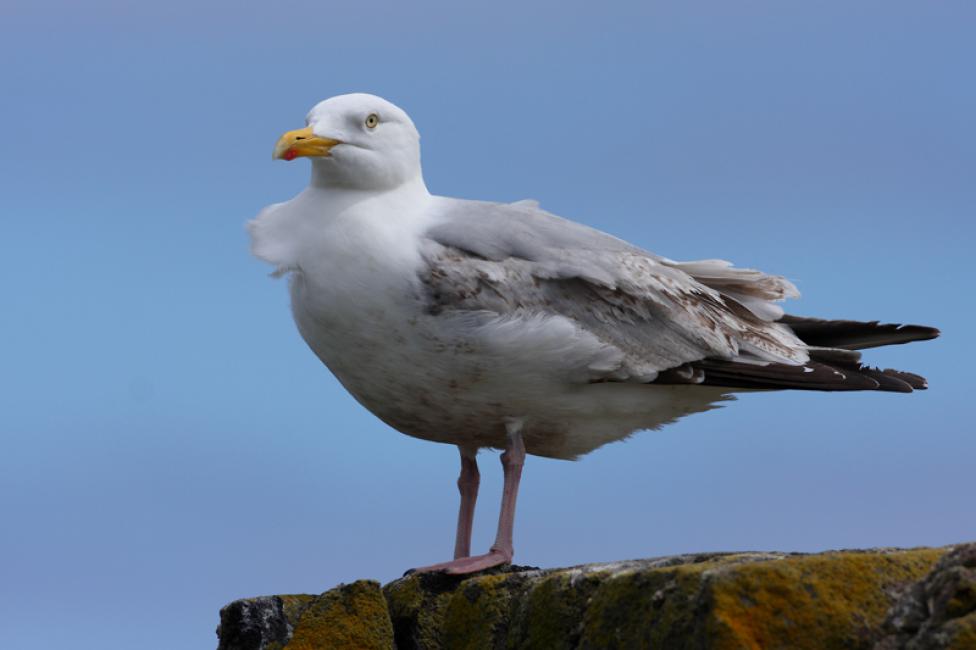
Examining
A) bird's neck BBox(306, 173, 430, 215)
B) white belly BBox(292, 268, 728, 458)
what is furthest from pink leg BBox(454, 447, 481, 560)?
bird's neck BBox(306, 173, 430, 215)

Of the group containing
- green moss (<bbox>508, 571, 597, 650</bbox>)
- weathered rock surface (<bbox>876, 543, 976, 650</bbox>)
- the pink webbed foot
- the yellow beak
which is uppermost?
the yellow beak

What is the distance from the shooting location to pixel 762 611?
4.88 metres

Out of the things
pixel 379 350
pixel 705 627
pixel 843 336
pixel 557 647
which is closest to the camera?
pixel 705 627

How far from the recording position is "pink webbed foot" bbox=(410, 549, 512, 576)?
7.50 meters

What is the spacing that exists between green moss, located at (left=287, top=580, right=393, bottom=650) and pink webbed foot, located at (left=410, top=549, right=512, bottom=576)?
60cm

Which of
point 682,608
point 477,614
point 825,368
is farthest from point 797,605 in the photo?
point 825,368

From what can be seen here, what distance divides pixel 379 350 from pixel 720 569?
10.7 ft

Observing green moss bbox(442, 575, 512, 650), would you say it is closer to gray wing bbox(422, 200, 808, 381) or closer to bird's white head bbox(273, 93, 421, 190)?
gray wing bbox(422, 200, 808, 381)

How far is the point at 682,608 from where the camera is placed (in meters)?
5.08

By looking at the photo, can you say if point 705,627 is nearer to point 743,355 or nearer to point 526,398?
point 526,398

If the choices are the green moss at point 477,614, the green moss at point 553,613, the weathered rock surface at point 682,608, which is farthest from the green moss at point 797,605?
the green moss at point 477,614

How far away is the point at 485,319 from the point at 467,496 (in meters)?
1.72

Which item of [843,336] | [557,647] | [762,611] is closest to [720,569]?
[762,611]

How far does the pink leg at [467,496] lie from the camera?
345 inches
